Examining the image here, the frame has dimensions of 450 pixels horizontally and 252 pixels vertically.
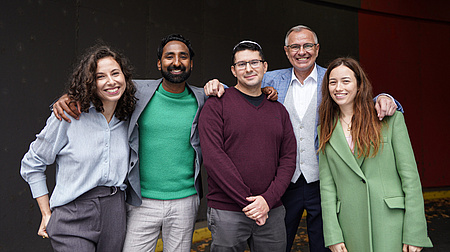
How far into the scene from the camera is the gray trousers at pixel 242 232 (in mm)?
2258

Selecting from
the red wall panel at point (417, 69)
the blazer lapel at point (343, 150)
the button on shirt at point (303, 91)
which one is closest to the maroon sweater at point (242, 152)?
the blazer lapel at point (343, 150)

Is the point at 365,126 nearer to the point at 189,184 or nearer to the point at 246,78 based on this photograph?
the point at 246,78

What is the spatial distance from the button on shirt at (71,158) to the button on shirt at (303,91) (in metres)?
1.65

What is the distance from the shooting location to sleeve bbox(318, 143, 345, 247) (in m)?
2.23

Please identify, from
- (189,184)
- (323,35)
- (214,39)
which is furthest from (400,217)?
(323,35)

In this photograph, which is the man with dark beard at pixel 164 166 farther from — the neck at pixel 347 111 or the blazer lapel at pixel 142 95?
the neck at pixel 347 111

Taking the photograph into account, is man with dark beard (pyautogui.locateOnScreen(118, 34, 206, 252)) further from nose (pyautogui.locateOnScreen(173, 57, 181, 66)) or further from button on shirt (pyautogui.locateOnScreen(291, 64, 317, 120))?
button on shirt (pyautogui.locateOnScreen(291, 64, 317, 120))

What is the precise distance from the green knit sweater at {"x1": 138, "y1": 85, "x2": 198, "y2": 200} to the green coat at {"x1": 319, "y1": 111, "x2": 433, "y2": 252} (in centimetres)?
108

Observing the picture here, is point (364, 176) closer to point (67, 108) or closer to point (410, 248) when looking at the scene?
point (410, 248)

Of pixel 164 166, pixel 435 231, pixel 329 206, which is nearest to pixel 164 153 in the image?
pixel 164 166

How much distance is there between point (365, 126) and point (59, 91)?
3.79 metres

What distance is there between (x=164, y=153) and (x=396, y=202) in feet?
5.40

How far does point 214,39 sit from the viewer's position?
576cm

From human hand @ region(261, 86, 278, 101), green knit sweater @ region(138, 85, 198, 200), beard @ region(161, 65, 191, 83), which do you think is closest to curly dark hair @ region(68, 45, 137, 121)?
green knit sweater @ region(138, 85, 198, 200)
